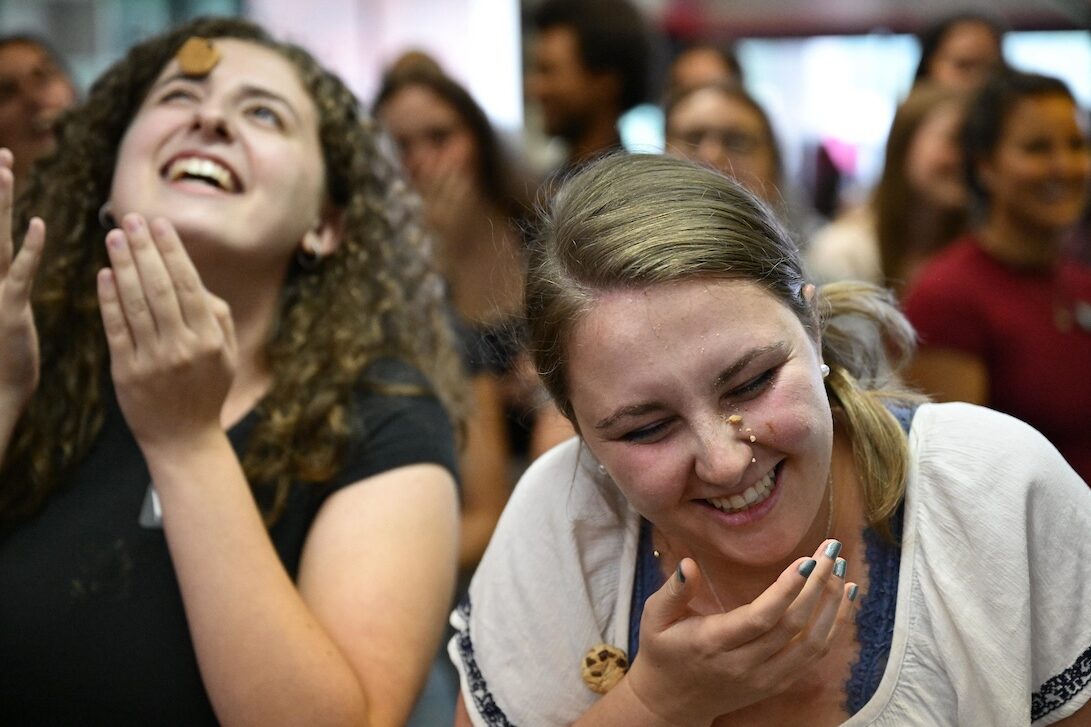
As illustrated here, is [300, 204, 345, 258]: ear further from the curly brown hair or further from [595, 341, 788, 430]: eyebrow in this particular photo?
[595, 341, 788, 430]: eyebrow

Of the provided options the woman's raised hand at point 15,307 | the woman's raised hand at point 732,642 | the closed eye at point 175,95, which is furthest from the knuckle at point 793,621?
the closed eye at point 175,95

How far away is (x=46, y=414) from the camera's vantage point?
1738 mm

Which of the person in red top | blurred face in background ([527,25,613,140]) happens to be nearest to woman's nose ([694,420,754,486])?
the person in red top

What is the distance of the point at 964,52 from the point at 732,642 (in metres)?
2.98

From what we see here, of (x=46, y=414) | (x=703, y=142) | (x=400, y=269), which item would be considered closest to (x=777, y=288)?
(x=400, y=269)

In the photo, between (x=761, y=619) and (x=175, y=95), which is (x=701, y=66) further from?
(x=761, y=619)

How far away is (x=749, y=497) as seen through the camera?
1.20 m

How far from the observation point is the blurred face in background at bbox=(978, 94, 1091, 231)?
8.57 feet

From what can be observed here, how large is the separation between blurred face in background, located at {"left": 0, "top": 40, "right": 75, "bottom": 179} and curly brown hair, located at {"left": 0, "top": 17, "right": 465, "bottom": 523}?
0.91m

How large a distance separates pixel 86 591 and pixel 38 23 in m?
3.91

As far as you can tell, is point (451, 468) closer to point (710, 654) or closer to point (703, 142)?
point (710, 654)

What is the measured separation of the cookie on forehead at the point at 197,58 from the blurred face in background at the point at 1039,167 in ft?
5.38

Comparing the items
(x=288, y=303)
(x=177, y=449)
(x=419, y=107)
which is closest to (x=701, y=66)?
(x=419, y=107)

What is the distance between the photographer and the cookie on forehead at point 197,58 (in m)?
1.84
